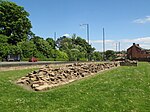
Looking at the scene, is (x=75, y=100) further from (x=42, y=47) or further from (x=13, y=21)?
(x=42, y=47)

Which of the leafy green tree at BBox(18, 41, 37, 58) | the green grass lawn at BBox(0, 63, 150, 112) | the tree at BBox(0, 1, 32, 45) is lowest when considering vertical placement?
the green grass lawn at BBox(0, 63, 150, 112)

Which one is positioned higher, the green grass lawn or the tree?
the tree

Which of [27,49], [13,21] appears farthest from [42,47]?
[13,21]

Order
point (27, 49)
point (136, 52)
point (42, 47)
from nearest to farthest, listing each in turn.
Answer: point (27, 49), point (42, 47), point (136, 52)

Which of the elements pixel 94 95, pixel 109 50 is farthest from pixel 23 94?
pixel 109 50

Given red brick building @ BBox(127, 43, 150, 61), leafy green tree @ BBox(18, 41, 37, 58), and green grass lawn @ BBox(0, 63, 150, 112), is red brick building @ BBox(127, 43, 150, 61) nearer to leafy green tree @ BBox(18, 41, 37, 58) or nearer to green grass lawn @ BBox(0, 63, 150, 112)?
leafy green tree @ BBox(18, 41, 37, 58)

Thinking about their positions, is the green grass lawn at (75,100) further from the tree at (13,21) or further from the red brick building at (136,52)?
the red brick building at (136,52)

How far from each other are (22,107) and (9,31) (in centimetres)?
6531

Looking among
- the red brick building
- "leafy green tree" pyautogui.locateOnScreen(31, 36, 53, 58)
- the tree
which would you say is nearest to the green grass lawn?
the tree

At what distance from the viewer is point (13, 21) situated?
2896 inches

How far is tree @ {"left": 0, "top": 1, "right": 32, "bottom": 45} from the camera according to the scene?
7238 cm

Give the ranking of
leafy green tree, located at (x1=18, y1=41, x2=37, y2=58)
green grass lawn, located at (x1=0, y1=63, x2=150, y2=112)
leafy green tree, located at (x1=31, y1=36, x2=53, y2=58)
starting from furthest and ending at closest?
leafy green tree, located at (x1=31, y1=36, x2=53, y2=58), leafy green tree, located at (x1=18, y1=41, x2=37, y2=58), green grass lawn, located at (x1=0, y1=63, x2=150, y2=112)

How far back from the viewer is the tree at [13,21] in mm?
72375

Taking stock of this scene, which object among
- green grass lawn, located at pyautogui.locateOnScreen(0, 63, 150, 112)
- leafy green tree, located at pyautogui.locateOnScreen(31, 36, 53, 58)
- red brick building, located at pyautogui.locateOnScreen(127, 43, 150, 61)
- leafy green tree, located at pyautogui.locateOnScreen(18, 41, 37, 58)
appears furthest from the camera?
red brick building, located at pyautogui.locateOnScreen(127, 43, 150, 61)
